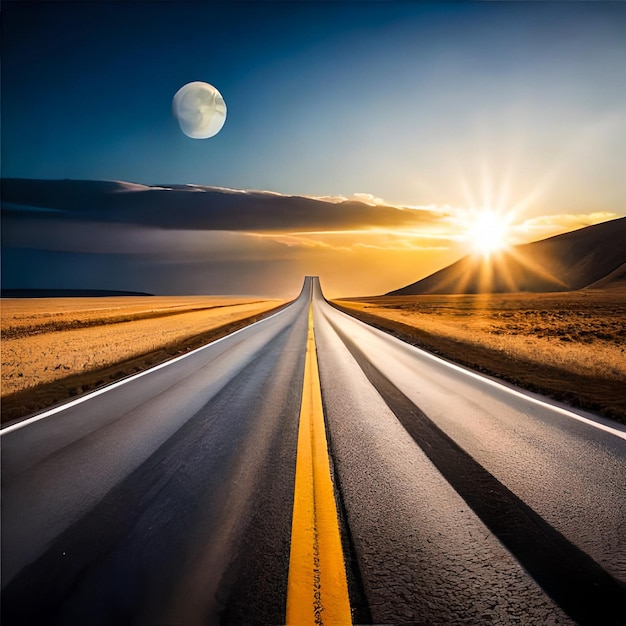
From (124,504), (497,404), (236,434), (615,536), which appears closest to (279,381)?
(236,434)

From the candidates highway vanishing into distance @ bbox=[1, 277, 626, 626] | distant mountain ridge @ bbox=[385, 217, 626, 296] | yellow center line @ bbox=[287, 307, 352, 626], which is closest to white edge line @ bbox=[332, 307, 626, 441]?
highway vanishing into distance @ bbox=[1, 277, 626, 626]

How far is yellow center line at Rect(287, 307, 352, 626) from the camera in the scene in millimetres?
2072

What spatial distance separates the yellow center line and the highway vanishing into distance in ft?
0.04

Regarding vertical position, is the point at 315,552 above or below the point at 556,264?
below

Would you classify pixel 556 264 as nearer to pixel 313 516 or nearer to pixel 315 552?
pixel 313 516

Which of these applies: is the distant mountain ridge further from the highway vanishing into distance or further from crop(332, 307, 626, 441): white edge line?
the highway vanishing into distance

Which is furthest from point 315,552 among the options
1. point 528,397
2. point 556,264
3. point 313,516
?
point 556,264

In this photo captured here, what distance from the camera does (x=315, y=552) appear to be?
2.54m

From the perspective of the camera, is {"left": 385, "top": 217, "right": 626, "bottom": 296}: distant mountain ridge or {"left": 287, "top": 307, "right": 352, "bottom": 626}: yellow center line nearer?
{"left": 287, "top": 307, "right": 352, "bottom": 626}: yellow center line

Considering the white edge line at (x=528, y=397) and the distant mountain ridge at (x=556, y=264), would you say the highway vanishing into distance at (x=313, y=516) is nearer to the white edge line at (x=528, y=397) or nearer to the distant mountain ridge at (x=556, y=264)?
the white edge line at (x=528, y=397)

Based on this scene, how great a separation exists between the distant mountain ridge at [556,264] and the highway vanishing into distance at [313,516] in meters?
151

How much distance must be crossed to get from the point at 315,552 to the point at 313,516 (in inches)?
17.2

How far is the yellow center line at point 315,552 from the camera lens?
2072 mm

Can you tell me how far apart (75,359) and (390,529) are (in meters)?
12.0
